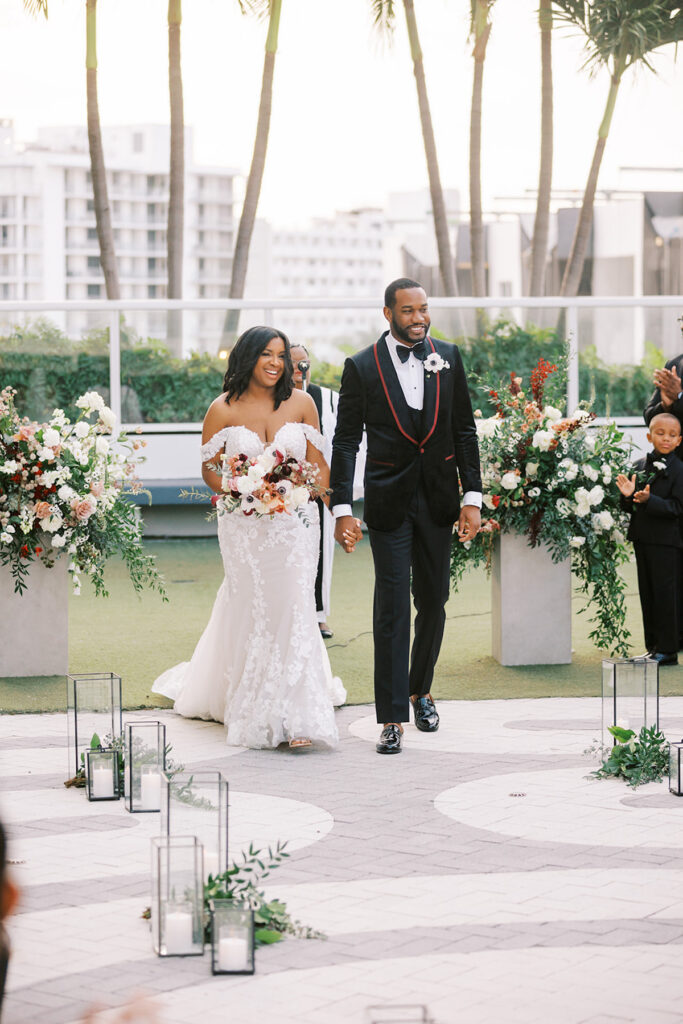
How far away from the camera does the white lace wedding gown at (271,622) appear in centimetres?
714

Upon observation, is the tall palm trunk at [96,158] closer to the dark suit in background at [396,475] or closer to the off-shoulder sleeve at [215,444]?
the off-shoulder sleeve at [215,444]

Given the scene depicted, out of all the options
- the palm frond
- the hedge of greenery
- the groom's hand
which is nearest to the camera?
the groom's hand

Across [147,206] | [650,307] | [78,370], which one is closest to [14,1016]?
[78,370]

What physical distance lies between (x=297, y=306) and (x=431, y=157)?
7715mm

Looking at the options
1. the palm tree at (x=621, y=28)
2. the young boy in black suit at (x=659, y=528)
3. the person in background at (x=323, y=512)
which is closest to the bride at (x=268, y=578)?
the person in background at (x=323, y=512)

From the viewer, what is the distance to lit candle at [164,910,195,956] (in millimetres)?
4355

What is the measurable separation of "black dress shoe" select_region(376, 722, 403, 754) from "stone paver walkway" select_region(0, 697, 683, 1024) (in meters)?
0.07

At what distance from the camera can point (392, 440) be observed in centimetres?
706

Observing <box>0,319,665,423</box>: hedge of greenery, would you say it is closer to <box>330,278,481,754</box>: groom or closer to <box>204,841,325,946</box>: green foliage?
<box>330,278,481,754</box>: groom

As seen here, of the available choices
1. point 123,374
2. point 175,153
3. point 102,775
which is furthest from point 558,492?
point 175,153

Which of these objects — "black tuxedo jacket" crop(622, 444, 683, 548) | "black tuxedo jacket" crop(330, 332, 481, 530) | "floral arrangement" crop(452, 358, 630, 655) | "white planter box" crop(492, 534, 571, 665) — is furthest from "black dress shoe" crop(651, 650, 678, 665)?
"black tuxedo jacket" crop(330, 332, 481, 530)

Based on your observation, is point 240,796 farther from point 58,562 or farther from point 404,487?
point 58,562

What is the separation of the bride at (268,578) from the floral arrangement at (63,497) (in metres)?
1.19

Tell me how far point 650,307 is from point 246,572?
9714 millimetres
